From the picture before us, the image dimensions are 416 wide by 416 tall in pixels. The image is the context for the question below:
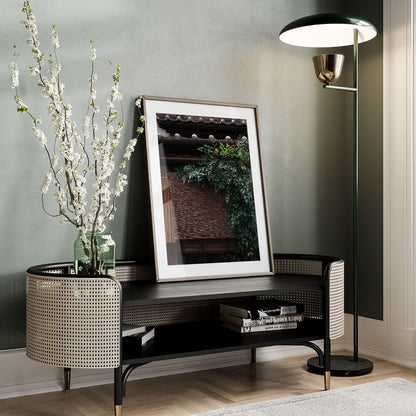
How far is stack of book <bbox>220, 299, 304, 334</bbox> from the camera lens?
2.87 meters

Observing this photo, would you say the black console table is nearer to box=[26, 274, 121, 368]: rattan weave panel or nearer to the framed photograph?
box=[26, 274, 121, 368]: rattan weave panel

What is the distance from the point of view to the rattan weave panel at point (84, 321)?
229 cm

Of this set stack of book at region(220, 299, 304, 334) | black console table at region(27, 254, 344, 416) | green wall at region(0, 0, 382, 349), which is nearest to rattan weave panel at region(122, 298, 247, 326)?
black console table at region(27, 254, 344, 416)

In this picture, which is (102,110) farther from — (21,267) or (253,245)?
(253,245)

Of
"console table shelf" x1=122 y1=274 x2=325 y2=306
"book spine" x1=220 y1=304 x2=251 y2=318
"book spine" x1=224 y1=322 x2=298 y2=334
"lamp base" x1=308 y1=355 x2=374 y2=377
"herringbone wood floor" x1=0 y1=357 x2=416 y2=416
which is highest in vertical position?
"console table shelf" x1=122 y1=274 x2=325 y2=306

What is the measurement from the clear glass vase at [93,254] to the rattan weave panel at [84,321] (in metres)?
0.14

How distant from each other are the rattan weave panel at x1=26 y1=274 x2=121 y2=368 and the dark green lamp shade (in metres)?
1.66

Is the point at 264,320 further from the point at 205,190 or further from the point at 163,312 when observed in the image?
the point at 205,190

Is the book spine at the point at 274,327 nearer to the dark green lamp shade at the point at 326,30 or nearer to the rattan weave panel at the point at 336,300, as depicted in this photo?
the rattan weave panel at the point at 336,300

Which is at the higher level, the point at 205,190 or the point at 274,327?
the point at 205,190

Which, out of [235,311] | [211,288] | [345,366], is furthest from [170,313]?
[345,366]

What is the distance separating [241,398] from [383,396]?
2.10 feet

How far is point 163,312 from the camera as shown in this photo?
3.04 metres

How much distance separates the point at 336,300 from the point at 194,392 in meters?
0.81
